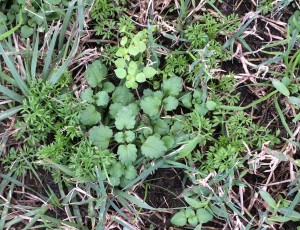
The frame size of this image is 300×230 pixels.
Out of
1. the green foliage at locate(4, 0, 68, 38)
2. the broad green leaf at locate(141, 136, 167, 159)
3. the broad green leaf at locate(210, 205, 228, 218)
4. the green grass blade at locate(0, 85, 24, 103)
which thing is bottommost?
the broad green leaf at locate(210, 205, 228, 218)

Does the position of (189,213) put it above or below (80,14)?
below

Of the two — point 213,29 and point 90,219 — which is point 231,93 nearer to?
point 213,29

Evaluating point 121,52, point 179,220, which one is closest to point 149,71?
Answer: point 121,52

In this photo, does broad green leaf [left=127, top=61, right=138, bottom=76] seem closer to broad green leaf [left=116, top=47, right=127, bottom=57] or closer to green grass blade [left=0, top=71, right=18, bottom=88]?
broad green leaf [left=116, top=47, right=127, bottom=57]

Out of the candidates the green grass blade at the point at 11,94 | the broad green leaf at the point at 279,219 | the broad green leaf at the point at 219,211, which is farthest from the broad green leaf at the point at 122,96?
the broad green leaf at the point at 279,219

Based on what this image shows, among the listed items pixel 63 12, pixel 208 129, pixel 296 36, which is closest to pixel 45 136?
pixel 63 12

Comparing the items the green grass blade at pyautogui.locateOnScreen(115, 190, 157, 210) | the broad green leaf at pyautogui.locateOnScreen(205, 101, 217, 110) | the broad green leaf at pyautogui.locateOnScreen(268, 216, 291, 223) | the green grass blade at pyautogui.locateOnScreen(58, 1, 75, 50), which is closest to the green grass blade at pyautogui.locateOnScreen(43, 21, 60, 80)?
the green grass blade at pyautogui.locateOnScreen(58, 1, 75, 50)

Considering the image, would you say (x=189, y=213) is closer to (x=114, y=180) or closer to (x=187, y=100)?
(x=114, y=180)
